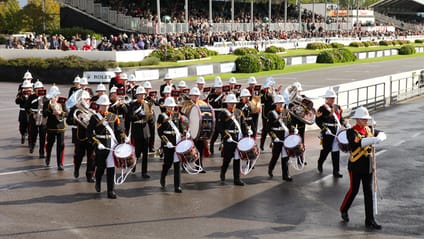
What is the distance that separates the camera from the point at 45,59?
40188mm

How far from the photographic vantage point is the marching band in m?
13.2

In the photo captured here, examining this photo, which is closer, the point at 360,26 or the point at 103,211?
the point at 103,211

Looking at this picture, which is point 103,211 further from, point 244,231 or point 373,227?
point 373,227

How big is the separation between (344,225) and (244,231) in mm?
1703

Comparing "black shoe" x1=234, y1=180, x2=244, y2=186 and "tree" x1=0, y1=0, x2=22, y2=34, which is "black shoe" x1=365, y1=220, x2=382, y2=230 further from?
"tree" x1=0, y1=0, x2=22, y2=34

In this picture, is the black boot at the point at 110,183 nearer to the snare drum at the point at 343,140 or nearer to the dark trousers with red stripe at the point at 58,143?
the dark trousers with red stripe at the point at 58,143

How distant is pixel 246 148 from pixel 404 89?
20.5 meters

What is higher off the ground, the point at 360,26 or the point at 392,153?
the point at 360,26

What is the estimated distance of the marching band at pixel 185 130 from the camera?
43.2 feet

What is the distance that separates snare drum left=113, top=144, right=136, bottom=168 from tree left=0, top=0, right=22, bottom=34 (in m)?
63.5

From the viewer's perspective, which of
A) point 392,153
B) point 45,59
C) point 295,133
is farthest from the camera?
point 45,59

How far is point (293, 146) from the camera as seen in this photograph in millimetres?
14602

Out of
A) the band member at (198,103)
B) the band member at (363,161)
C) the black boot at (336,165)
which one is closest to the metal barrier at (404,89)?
the black boot at (336,165)

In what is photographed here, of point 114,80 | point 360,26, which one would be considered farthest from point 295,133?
point 360,26
